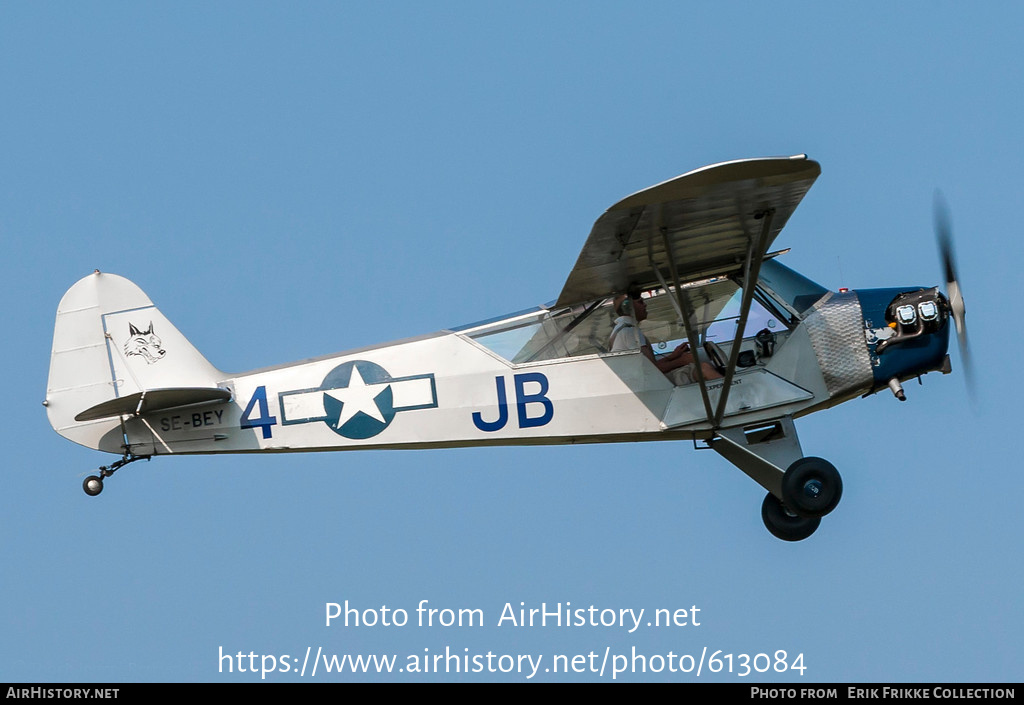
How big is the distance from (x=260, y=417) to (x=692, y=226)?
13.1 feet

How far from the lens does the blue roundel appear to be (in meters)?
10.5

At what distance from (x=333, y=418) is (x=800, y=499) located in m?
Result: 3.91

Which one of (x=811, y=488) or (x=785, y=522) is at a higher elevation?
(x=811, y=488)

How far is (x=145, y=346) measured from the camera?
11.1 m

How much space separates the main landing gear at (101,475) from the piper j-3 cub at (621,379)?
0.01 metres

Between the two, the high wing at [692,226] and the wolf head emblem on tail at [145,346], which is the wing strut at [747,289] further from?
the wolf head emblem on tail at [145,346]

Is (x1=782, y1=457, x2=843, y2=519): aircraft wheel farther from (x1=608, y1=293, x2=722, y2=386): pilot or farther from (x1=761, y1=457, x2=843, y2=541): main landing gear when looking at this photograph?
(x1=608, y1=293, x2=722, y2=386): pilot

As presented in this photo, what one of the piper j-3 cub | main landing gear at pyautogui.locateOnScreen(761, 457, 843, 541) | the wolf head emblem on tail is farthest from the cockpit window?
the wolf head emblem on tail

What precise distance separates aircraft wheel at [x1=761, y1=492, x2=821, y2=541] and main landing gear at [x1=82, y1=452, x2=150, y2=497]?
17.6 feet

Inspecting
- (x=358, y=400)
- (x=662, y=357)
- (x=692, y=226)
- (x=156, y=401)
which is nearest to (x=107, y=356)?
(x=156, y=401)

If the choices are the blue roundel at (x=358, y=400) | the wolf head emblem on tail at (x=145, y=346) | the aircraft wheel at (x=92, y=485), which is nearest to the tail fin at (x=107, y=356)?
the wolf head emblem on tail at (x=145, y=346)

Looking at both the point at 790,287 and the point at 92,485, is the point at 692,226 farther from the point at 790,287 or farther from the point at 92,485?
the point at 92,485

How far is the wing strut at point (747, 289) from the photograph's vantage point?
30.7ft
